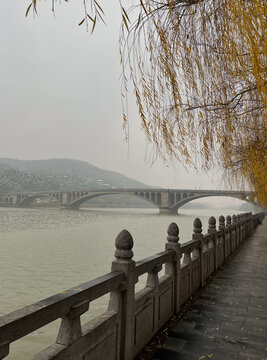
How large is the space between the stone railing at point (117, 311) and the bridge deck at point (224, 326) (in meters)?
0.36

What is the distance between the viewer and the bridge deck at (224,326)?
4.24 metres

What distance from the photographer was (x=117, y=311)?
11.9ft

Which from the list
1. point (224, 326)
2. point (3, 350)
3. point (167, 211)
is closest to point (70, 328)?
point (3, 350)

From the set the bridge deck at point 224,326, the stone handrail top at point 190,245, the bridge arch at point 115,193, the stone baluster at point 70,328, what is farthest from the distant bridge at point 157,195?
the stone baluster at point 70,328

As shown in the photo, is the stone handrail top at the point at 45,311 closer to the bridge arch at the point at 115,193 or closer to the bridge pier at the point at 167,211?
the bridge pier at the point at 167,211

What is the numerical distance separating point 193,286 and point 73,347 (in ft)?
15.5

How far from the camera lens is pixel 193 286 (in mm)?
6996

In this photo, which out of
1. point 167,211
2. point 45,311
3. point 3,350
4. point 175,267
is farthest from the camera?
point 167,211

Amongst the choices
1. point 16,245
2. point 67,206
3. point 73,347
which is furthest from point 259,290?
point 67,206

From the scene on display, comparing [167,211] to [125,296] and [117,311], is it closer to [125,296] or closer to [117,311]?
[125,296]

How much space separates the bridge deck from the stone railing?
36 cm

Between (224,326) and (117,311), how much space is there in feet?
8.31

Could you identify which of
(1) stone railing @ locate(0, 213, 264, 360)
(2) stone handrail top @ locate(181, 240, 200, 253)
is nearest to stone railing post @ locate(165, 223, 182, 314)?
(1) stone railing @ locate(0, 213, 264, 360)

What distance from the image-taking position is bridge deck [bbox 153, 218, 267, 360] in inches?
167
